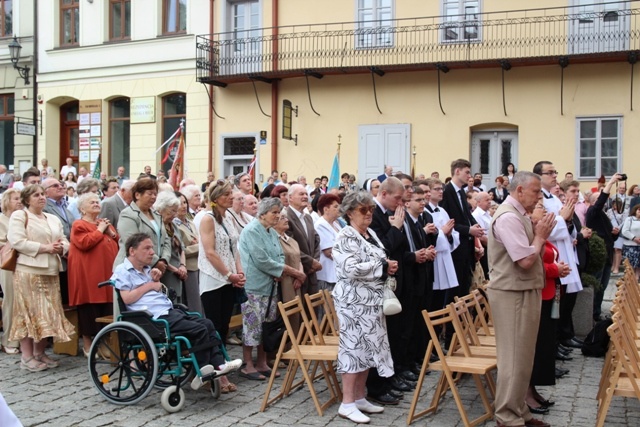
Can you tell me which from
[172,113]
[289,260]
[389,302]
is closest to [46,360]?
[289,260]

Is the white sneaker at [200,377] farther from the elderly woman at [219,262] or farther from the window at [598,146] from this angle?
the window at [598,146]

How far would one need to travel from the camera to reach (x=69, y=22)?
946 inches

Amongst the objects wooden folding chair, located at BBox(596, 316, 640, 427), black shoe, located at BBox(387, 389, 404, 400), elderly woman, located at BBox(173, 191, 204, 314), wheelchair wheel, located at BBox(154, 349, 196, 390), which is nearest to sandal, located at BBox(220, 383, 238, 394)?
wheelchair wheel, located at BBox(154, 349, 196, 390)

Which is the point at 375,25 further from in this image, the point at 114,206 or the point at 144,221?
the point at 144,221

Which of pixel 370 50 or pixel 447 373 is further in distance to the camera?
pixel 370 50

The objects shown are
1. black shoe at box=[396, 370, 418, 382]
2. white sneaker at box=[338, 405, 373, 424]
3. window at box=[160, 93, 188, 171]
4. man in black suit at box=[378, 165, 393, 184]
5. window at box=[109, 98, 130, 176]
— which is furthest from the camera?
window at box=[109, 98, 130, 176]

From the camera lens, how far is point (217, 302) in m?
7.46

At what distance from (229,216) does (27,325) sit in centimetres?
227

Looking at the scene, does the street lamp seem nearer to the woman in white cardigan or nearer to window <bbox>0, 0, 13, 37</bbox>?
window <bbox>0, 0, 13, 37</bbox>

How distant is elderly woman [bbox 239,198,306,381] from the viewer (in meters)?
7.40

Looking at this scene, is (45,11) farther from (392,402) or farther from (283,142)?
(392,402)

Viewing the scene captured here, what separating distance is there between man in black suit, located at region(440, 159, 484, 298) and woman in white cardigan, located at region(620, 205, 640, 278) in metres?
6.38

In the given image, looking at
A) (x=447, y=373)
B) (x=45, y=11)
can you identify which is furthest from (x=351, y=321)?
(x=45, y=11)

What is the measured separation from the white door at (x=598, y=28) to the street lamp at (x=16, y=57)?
16395mm
